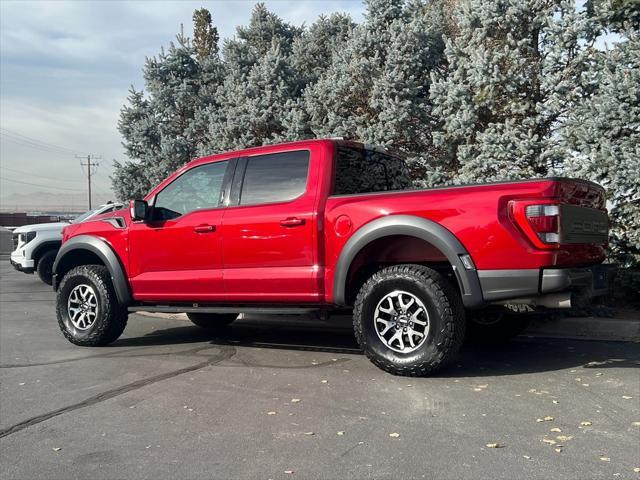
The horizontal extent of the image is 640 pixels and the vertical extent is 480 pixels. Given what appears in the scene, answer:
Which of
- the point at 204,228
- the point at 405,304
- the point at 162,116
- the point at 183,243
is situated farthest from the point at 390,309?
the point at 162,116

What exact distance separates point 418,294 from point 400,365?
0.61m

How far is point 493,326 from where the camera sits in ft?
21.0

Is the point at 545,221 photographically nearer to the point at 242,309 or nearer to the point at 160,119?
the point at 242,309

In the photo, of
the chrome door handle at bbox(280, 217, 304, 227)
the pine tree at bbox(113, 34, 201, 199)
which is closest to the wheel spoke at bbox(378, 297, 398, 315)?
the chrome door handle at bbox(280, 217, 304, 227)

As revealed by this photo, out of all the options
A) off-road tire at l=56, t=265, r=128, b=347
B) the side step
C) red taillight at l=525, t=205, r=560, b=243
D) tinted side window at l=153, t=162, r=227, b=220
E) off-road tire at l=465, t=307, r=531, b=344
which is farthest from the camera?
off-road tire at l=56, t=265, r=128, b=347

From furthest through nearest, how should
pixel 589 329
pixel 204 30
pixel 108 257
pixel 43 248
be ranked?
pixel 204 30 < pixel 43 248 < pixel 589 329 < pixel 108 257

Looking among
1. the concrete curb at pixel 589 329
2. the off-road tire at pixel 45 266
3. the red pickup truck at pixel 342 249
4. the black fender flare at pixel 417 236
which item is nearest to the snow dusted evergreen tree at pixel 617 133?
the concrete curb at pixel 589 329

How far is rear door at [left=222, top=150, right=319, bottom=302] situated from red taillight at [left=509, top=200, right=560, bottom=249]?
1.77 meters

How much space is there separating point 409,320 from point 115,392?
247cm

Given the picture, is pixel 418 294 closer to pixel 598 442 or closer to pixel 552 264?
pixel 552 264

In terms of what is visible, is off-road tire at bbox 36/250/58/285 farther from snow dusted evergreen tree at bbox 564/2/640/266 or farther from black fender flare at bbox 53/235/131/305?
snow dusted evergreen tree at bbox 564/2/640/266

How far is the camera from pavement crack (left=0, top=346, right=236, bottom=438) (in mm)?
4156

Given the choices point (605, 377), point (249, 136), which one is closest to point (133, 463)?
point (605, 377)

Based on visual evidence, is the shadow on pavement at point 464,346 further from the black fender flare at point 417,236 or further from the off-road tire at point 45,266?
the off-road tire at point 45,266
